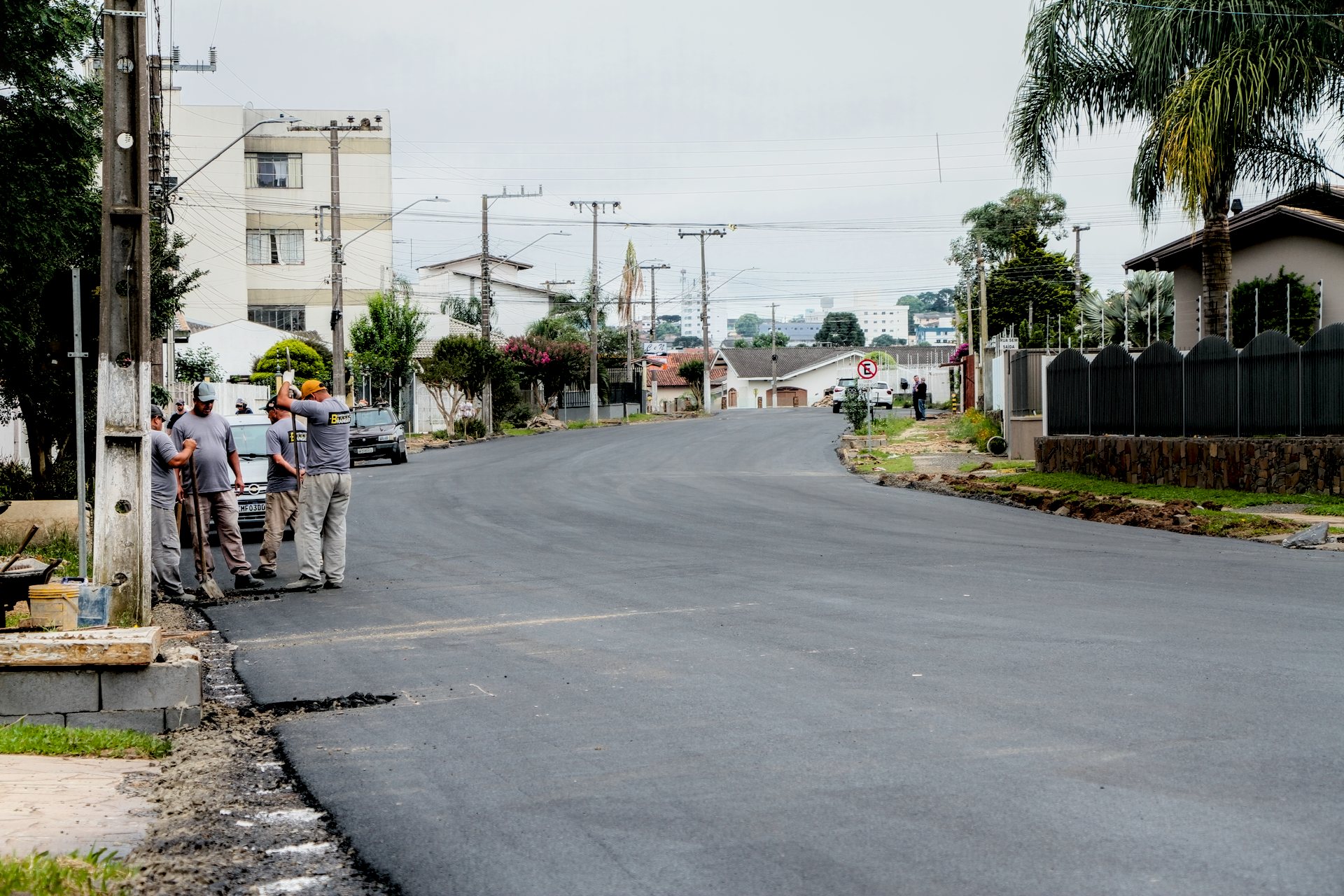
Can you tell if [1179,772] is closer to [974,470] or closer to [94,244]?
[94,244]

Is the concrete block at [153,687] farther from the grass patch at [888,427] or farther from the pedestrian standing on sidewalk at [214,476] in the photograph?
the grass patch at [888,427]

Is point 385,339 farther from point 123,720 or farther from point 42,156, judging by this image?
point 123,720

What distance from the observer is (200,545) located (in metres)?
12.9

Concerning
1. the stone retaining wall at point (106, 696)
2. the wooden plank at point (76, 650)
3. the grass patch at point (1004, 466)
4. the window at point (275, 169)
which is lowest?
the stone retaining wall at point (106, 696)

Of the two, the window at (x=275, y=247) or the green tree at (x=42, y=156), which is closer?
the green tree at (x=42, y=156)

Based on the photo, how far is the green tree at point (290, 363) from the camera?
43.3m

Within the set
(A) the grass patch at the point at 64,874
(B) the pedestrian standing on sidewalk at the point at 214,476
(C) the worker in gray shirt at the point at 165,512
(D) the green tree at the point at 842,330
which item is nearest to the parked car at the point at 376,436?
(B) the pedestrian standing on sidewalk at the point at 214,476

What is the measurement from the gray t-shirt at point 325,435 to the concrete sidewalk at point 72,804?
656 cm

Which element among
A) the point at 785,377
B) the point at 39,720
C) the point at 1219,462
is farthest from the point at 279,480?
the point at 785,377

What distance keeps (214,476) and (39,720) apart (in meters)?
6.36

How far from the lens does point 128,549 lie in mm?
8945

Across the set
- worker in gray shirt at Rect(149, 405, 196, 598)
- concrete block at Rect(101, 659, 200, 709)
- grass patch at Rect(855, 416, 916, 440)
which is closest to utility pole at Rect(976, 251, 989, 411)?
grass patch at Rect(855, 416, 916, 440)

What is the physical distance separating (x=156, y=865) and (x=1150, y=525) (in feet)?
51.6

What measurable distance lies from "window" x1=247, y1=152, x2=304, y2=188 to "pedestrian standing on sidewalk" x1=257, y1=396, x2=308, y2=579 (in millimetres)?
50092
